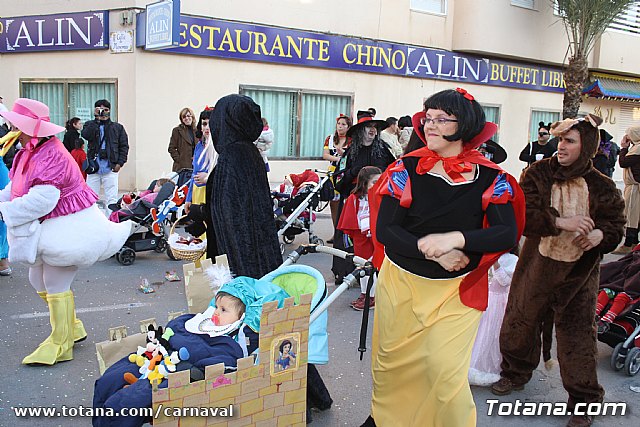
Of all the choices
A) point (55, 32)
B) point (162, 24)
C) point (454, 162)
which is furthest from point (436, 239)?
point (55, 32)

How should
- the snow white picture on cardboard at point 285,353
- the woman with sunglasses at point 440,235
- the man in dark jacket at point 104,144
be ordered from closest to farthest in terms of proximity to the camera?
the woman with sunglasses at point 440,235, the snow white picture on cardboard at point 285,353, the man in dark jacket at point 104,144

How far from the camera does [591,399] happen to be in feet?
14.3

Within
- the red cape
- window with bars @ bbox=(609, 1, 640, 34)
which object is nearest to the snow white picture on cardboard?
the red cape

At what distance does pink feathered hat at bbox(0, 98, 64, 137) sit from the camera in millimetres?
4695

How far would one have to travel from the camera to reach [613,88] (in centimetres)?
2302

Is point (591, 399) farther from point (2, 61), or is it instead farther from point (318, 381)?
point (2, 61)

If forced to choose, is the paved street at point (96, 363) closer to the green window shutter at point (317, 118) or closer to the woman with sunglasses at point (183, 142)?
the woman with sunglasses at point (183, 142)

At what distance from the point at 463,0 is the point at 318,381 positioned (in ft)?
52.9

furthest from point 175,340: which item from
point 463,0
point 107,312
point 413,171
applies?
point 463,0

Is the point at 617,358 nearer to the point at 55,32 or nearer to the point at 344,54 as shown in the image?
the point at 344,54

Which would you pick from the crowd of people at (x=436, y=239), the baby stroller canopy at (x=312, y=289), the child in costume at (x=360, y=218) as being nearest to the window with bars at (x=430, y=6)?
the child in costume at (x=360, y=218)

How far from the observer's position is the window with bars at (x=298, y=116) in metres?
15.7

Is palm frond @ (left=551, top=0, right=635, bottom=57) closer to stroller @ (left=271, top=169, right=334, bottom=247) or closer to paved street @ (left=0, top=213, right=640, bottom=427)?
stroller @ (left=271, top=169, right=334, bottom=247)

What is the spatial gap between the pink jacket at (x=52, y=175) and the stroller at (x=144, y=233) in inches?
144
